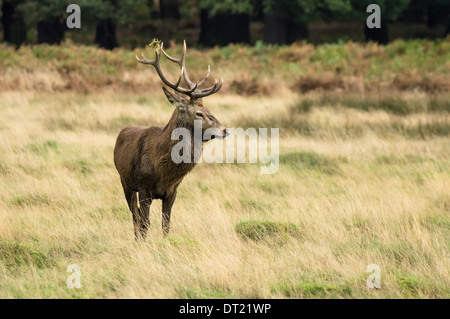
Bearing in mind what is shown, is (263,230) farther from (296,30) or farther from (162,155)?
(296,30)

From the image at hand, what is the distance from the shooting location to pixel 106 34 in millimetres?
36750

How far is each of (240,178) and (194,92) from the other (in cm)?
358

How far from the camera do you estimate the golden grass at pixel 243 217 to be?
20.5 feet

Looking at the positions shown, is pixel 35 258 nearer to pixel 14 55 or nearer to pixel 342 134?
pixel 342 134

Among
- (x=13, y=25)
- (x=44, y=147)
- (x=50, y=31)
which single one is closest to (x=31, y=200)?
(x=44, y=147)

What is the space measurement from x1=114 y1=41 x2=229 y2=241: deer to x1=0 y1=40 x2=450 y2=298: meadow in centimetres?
34

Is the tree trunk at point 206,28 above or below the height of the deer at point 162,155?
above

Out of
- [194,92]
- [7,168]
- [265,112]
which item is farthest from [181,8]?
[194,92]

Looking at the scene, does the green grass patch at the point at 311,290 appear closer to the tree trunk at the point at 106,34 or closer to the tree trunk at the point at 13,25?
the tree trunk at the point at 106,34

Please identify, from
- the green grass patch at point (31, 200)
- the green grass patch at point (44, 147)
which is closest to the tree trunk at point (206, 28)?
the green grass patch at point (44, 147)

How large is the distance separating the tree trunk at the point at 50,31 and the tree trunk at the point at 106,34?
2.05 metres

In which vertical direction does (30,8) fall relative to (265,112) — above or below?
above

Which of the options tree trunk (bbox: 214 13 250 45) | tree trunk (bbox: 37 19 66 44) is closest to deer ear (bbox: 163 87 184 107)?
tree trunk (bbox: 37 19 66 44)

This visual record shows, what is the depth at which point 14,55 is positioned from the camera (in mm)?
22734
